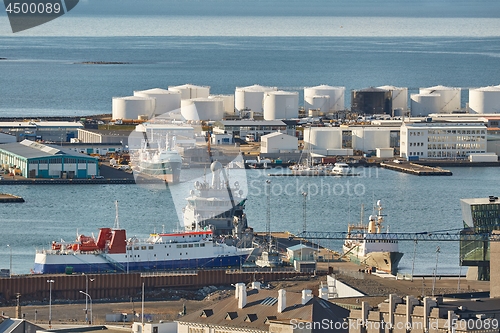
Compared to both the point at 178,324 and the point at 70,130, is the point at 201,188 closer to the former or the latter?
the point at 178,324

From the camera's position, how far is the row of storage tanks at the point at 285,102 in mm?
55094

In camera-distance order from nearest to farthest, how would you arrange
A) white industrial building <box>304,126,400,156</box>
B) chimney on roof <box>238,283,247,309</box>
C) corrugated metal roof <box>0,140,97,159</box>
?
chimney on roof <box>238,283,247,309</box>, corrugated metal roof <box>0,140,97,159</box>, white industrial building <box>304,126,400,156</box>

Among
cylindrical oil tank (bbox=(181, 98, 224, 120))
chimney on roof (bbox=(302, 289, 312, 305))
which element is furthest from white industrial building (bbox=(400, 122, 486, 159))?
chimney on roof (bbox=(302, 289, 312, 305))

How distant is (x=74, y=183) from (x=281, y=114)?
1631 centimetres

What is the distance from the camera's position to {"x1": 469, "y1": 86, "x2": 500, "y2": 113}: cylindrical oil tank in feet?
Answer: 188

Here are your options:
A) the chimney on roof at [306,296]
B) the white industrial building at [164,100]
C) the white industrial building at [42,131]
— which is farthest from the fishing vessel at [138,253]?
the white industrial building at [164,100]

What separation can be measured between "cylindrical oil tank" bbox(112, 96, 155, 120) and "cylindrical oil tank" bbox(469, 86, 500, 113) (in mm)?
11141

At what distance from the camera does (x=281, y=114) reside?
5588 centimetres

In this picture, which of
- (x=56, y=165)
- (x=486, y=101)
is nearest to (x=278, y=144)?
(x=56, y=165)

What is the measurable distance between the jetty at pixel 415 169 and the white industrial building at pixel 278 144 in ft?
10.1

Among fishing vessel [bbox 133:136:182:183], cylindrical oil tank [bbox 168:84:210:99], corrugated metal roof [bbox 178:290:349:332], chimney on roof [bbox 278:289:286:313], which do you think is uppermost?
cylindrical oil tank [bbox 168:84:210:99]

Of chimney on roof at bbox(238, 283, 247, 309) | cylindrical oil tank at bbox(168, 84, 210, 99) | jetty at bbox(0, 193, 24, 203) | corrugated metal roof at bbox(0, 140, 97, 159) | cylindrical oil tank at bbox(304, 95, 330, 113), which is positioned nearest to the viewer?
chimney on roof at bbox(238, 283, 247, 309)

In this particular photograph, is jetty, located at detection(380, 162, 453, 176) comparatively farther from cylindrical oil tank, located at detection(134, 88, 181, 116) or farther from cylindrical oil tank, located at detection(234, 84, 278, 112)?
cylindrical oil tank, located at detection(234, 84, 278, 112)

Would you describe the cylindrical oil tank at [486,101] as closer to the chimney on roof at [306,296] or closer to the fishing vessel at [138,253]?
the fishing vessel at [138,253]
